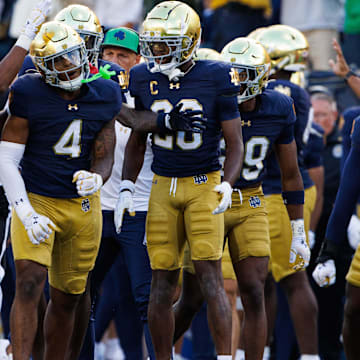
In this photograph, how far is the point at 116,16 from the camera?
9.45m

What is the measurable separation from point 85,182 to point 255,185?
3.98 ft

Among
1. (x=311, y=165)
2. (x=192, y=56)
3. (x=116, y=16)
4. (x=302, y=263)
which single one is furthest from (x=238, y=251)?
(x=116, y=16)

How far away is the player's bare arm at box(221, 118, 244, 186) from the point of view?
4.88m

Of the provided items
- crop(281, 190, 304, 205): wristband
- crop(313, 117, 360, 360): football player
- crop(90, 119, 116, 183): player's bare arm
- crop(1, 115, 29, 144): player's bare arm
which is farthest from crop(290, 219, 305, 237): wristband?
crop(1, 115, 29, 144): player's bare arm

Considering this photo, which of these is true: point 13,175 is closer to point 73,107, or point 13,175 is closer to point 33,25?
point 73,107

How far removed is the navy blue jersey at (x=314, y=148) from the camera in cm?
689

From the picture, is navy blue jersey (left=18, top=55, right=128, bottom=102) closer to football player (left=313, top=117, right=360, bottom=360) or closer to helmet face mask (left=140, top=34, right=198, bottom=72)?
helmet face mask (left=140, top=34, right=198, bottom=72)

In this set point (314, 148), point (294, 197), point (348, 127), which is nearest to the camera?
point (294, 197)

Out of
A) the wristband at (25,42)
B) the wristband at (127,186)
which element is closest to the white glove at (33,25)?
the wristband at (25,42)

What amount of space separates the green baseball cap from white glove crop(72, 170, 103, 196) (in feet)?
5.00

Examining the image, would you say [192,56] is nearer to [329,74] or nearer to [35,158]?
[35,158]

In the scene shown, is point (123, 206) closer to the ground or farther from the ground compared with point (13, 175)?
closer to the ground

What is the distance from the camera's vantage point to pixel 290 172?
217 inches

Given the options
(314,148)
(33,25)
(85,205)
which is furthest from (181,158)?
(314,148)
